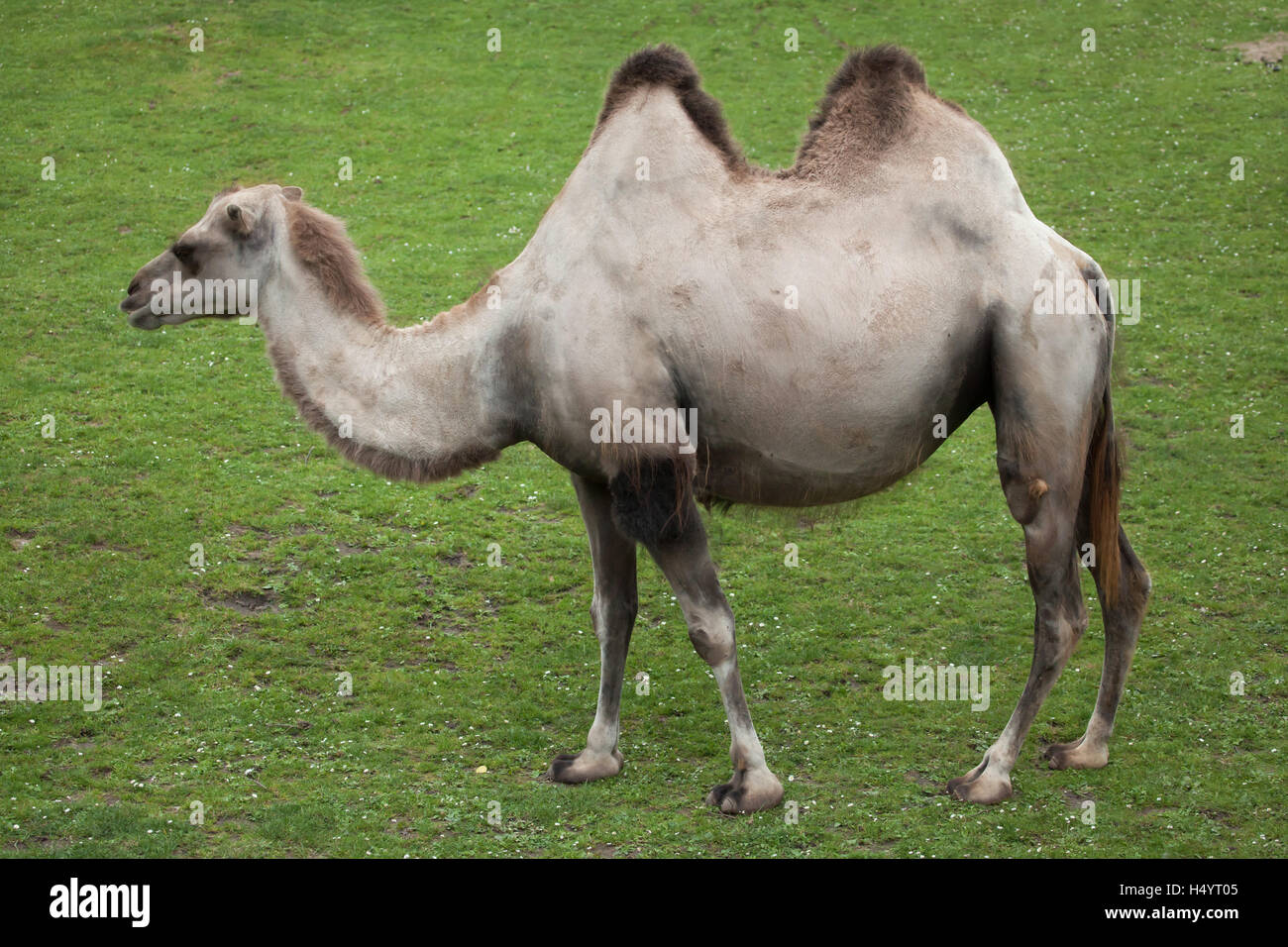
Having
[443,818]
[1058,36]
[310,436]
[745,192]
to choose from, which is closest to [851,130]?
[745,192]

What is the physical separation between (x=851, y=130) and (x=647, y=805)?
12.6 feet

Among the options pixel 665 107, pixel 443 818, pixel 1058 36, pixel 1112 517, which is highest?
pixel 1058 36

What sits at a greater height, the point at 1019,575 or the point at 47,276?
the point at 47,276

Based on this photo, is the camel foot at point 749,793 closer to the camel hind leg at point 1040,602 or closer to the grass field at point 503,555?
the grass field at point 503,555

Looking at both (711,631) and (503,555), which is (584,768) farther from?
(503,555)

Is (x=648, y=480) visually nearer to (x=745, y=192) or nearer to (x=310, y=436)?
(x=745, y=192)

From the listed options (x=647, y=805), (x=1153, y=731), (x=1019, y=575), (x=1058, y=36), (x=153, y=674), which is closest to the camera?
(x=647, y=805)

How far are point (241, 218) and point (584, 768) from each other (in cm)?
349

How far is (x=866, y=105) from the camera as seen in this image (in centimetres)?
782

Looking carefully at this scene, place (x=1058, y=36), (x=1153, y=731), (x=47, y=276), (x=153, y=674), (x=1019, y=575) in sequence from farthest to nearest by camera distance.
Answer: (x=1058, y=36) < (x=47, y=276) < (x=1019, y=575) < (x=153, y=674) < (x=1153, y=731)

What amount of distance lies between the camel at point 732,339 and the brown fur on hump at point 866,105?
2cm

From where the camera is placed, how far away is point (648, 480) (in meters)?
7.18

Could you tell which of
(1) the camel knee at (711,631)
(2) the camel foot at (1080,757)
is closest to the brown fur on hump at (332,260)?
(1) the camel knee at (711,631)

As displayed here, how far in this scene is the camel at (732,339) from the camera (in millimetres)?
7270
